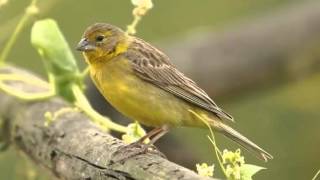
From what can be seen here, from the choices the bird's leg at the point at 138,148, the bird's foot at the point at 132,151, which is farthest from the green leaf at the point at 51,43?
the bird's foot at the point at 132,151

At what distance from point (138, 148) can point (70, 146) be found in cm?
38

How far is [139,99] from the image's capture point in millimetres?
4367

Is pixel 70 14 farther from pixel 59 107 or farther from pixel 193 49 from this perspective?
pixel 59 107

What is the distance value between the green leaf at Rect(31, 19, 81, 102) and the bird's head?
163mm

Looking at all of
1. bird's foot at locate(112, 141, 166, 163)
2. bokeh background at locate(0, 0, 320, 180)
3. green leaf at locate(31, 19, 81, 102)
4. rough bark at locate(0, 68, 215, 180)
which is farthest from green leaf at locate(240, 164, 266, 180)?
bokeh background at locate(0, 0, 320, 180)

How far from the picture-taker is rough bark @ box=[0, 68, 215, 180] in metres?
3.74

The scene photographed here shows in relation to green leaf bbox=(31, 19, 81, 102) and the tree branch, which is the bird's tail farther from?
the tree branch

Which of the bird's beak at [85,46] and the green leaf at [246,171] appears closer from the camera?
the green leaf at [246,171]

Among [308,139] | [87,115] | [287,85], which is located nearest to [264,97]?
[287,85]

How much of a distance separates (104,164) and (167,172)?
446 millimetres

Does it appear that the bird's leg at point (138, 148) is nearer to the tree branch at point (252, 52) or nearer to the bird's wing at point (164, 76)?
the bird's wing at point (164, 76)

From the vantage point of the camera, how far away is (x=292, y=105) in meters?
6.58

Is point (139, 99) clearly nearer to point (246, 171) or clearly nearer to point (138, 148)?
point (138, 148)

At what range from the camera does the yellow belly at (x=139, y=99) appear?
→ 437 centimetres
